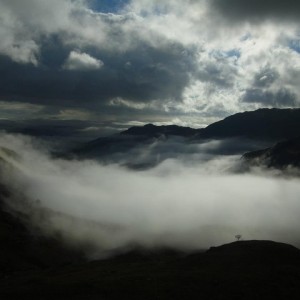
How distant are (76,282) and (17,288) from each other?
14.4 meters

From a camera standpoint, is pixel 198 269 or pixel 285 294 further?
pixel 198 269

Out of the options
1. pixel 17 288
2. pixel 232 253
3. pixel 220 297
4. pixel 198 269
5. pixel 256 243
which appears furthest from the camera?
pixel 256 243

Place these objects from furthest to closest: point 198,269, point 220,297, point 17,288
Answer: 1. point 198,269
2. point 17,288
3. point 220,297

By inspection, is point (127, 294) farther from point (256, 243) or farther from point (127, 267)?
point (256, 243)

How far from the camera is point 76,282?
351 ft

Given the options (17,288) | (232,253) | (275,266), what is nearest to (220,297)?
(275,266)

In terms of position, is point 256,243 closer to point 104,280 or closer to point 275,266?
point 275,266

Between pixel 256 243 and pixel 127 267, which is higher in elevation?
pixel 256 243

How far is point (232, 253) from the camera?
130875mm

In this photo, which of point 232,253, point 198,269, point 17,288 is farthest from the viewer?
point 232,253

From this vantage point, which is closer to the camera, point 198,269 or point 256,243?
point 198,269

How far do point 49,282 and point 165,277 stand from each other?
1192 inches

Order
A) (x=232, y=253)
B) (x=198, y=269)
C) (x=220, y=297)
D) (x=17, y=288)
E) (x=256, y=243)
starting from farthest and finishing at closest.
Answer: (x=256, y=243) < (x=232, y=253) < (x=198, y=269) < (x=17, y=288) < (x=220, y=297)

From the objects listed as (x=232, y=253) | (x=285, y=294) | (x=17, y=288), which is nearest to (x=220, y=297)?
(x=285, y=294)
